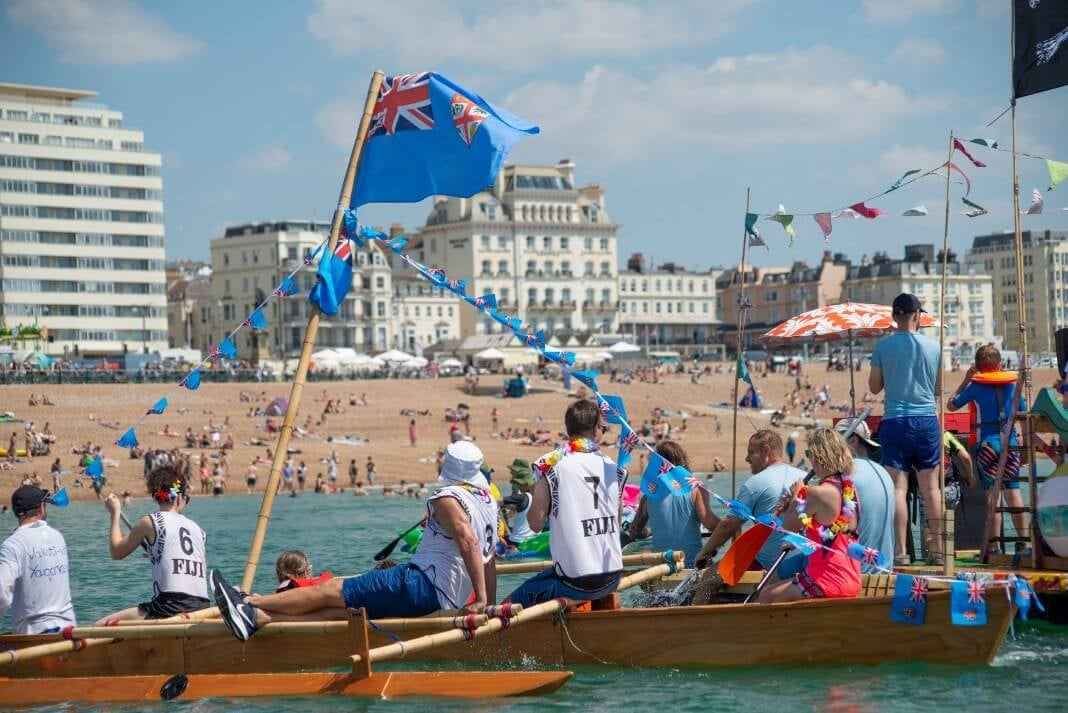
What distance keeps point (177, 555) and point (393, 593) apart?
1.77m

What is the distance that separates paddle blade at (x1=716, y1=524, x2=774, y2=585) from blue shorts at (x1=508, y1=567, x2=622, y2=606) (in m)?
0.91

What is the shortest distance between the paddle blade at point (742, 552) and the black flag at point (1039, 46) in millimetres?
4213

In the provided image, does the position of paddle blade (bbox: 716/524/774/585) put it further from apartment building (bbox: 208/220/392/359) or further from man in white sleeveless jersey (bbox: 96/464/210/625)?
apartment building (bbox: 208/220/392/359)

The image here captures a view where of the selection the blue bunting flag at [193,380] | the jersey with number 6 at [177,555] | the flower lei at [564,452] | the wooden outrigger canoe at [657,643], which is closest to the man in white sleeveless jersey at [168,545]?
the jersey with number 6 at [177,555]

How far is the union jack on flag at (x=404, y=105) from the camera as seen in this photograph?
12.9 meters

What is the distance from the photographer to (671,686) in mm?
10664

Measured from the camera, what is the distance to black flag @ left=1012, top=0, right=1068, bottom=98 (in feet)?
38.2

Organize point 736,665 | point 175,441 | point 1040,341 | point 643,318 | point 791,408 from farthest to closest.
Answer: point 643,318
point 1040,341
point 791,408
point 175,441
point 736,665

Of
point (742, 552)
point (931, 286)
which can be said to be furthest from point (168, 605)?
point (931, 286)

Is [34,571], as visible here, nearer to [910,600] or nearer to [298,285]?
[910,600]

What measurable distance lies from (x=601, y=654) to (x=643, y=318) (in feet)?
405

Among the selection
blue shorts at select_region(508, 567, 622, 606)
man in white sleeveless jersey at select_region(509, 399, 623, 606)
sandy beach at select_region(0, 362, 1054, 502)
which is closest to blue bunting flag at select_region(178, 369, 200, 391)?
blue shorts at select_region(508, 567, 622, 606)

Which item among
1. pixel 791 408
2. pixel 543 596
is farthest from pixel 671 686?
pixel 791 408

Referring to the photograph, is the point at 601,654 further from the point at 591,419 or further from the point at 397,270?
the point at 397,270
